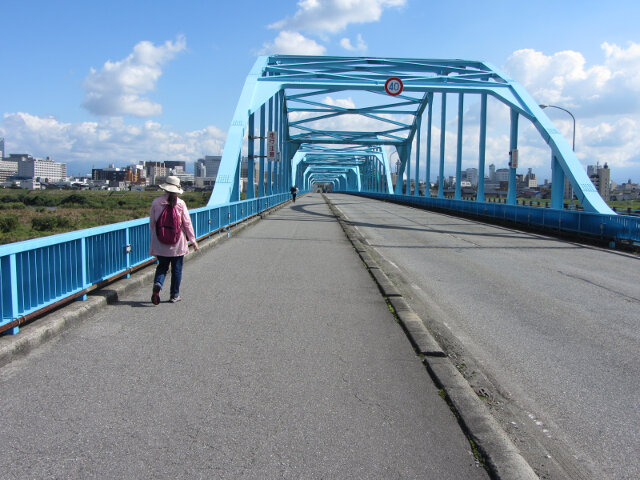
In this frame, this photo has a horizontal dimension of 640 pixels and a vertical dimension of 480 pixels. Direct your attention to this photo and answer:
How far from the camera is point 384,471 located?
2.81m

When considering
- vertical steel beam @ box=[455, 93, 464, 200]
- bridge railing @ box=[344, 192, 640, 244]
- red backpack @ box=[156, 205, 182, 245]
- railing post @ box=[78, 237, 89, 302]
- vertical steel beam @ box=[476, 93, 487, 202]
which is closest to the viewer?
railing post @ box=[78, 237, 89, 302]

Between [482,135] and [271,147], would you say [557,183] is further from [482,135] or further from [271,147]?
[271,147]

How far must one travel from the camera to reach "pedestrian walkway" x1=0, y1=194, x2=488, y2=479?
9.44 feet

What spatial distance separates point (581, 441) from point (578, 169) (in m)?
21.7

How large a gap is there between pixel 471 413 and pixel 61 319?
13.0 ft

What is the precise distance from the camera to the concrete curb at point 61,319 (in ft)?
14.9

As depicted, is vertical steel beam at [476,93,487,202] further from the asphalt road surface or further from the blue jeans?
the blue jeans

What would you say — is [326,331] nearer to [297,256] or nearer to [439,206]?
[297,256]

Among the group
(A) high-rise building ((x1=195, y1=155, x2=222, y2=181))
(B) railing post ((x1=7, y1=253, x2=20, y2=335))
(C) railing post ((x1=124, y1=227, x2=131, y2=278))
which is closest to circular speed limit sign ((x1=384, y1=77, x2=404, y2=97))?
(C) railing post ((x1=124, y1=227, x2=131, y2=278))

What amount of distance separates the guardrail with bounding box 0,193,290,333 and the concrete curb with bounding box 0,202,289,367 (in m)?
0.10

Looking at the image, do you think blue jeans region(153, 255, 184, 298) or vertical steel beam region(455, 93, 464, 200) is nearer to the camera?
blue jeans region(153, 255, 184, 298)

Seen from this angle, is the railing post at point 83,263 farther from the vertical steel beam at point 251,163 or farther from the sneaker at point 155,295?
the vertical steel beam at point 251,163

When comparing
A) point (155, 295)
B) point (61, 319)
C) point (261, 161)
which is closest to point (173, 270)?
point (155, 295)

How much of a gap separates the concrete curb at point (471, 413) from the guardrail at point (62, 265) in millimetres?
3550
